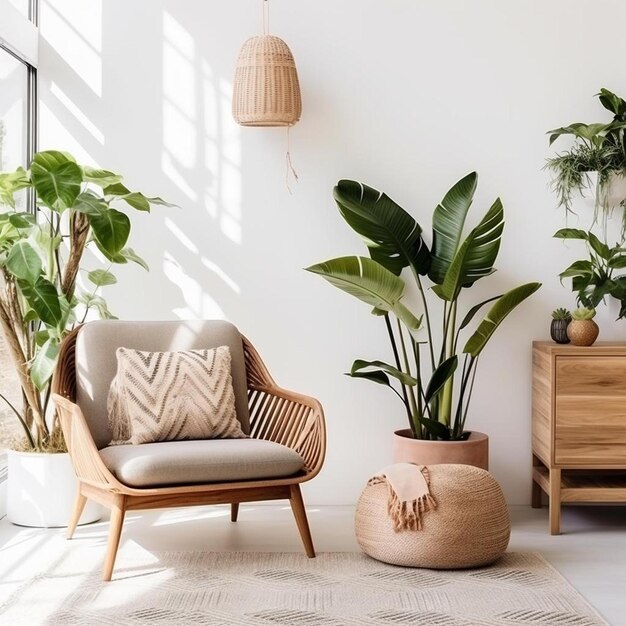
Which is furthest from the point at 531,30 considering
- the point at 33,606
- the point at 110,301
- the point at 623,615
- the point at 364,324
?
the point at 33,606

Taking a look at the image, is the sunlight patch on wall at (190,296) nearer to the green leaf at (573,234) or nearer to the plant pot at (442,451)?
the plant pot at (442,451)

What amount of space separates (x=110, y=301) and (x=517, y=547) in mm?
2134

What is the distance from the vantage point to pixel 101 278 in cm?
421

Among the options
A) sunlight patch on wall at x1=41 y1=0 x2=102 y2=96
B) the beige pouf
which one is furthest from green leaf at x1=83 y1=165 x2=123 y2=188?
the beige pouf

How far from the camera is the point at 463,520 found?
3516 mm

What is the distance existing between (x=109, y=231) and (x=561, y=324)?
197 centimetres

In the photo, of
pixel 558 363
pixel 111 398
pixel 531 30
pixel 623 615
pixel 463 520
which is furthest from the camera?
pixel 531 30

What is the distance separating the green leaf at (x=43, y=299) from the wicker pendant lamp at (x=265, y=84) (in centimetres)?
119

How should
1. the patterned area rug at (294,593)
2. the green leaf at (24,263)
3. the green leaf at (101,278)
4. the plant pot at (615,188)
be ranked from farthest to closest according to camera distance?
the plant pot at (615,188) → the green leaf at (101,278) → the green leaf at (24,263) → the patterned area rug at (294,593)

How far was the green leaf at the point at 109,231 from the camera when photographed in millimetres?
3801

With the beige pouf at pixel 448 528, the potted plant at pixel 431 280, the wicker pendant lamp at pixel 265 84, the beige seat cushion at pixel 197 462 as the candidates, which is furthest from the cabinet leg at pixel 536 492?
the wicker pendant lamp at pixel 265 84

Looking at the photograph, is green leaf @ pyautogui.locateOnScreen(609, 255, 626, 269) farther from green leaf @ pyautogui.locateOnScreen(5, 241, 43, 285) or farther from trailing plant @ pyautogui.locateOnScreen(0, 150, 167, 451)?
green leaf @ pyautogui.locateOnScreen(5, 241, 43, 285)

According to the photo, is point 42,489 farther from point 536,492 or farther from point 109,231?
point 536,492

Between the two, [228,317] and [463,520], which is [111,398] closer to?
[228,317]
